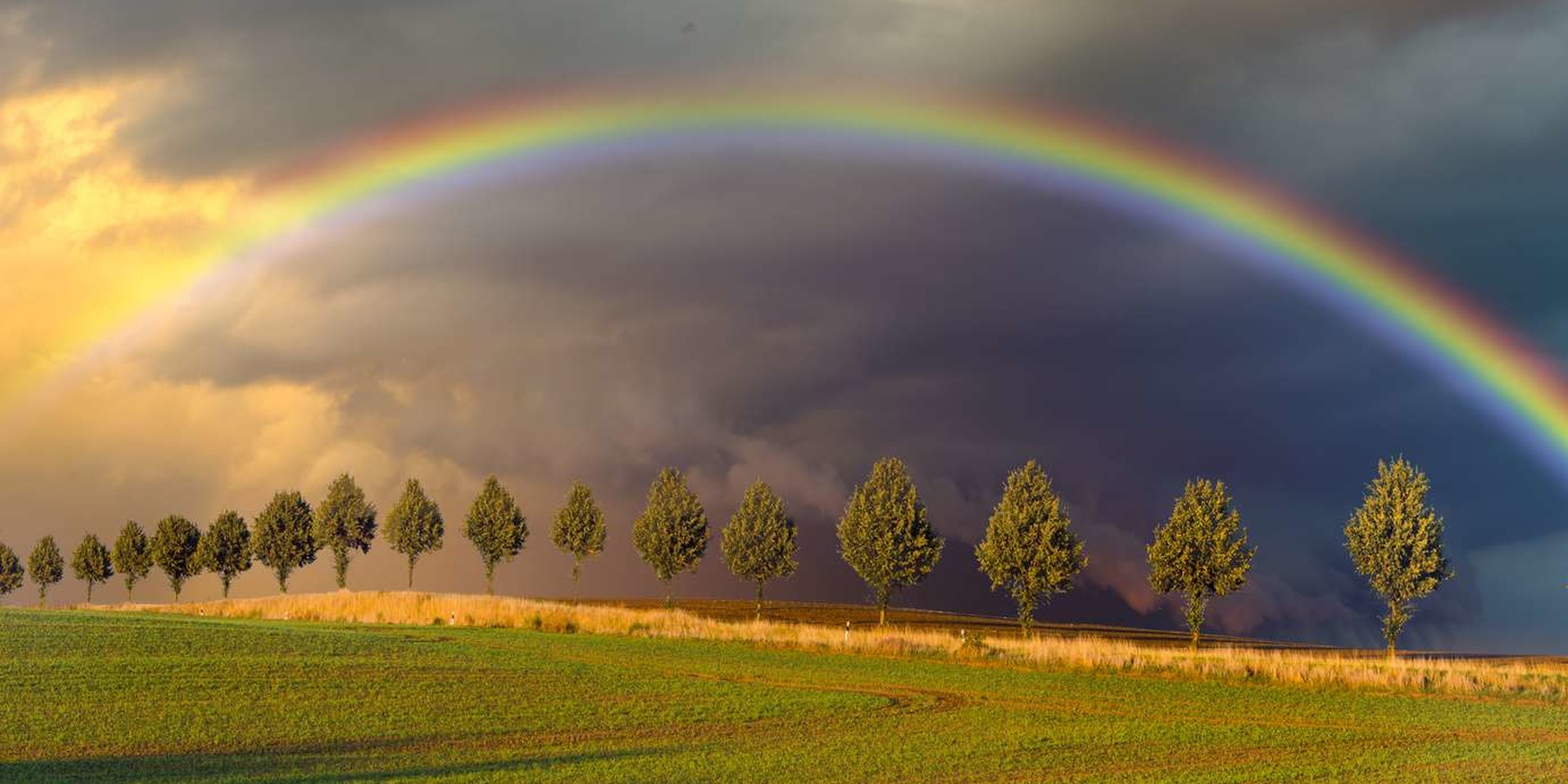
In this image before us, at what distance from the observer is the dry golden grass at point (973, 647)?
43438mm

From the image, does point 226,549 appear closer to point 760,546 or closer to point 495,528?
point 495,528

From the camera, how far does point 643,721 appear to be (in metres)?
28.1

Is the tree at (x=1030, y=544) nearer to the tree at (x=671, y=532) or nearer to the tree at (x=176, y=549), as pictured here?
the tree at (x=671, y=532)

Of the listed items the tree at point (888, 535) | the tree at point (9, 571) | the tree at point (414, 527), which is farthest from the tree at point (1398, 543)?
the tree at point (9, 571)

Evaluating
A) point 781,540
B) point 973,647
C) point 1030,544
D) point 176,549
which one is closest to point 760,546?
point 781,540

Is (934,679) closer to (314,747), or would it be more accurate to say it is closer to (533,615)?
(314,747)

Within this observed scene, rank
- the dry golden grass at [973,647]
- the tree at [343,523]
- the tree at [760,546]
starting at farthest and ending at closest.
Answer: the tree at [343,523]
the tree at [760,546]
the dry golden grass at [973,647]

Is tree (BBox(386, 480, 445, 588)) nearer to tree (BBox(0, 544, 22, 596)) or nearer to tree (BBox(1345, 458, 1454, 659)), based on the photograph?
tree (BBox(0, 544, 22, 596))

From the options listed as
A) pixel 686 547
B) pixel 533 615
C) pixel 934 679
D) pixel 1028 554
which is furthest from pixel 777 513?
pixel 934 679

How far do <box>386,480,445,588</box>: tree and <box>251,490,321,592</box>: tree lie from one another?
1071 cm

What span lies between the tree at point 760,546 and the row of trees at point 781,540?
10 centimetres

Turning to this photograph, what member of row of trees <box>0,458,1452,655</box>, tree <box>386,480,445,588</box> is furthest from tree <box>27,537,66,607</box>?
tree <box>386,480,445,588</box>

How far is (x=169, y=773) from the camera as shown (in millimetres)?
20578

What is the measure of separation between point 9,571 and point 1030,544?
12218 cm
